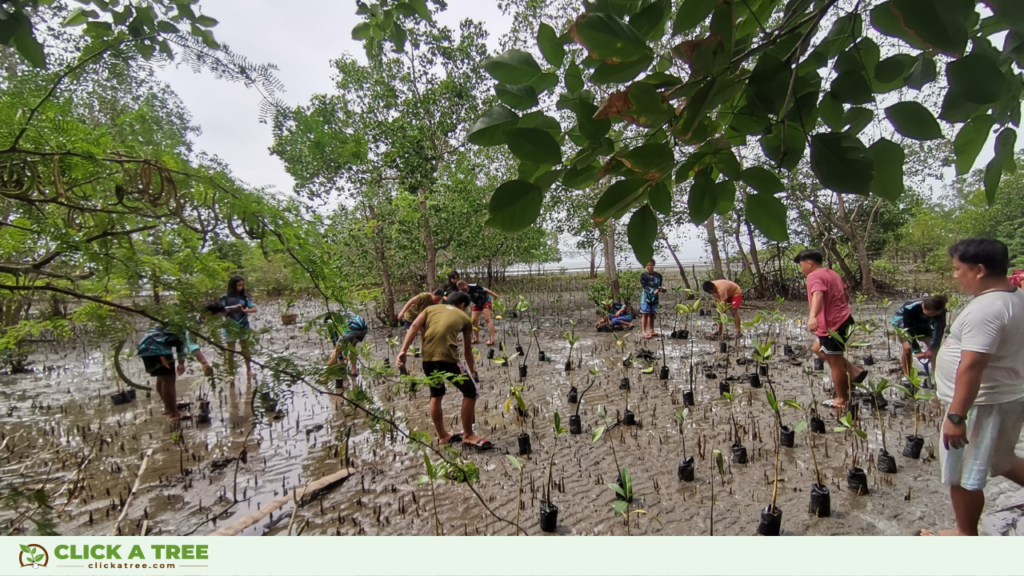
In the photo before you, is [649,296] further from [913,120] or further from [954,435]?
[913,120]

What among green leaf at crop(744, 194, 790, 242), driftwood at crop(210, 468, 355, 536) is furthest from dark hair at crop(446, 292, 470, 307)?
green leaf at crop(744, 194, 790, 242)

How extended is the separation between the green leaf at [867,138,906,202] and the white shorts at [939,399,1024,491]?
2.27 meters

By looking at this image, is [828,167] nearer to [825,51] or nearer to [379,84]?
[825,51]

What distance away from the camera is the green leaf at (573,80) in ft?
2.59

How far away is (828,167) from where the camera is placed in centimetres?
59

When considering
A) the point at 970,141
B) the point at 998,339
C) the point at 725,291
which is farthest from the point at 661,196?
the point at 725,291

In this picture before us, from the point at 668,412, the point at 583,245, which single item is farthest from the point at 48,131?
the point at 583,245

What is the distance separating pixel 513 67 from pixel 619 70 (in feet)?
0.62

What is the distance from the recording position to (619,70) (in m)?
0.64

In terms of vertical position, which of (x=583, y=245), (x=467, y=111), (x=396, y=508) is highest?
(x=467, y=111)

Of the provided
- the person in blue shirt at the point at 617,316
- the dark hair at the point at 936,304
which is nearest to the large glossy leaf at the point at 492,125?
the dark hair at the point at 936,304

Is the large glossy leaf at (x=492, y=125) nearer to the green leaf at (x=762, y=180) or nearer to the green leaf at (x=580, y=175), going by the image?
the green leaf at (x=580, y=175)

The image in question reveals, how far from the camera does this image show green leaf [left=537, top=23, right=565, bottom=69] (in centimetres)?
76

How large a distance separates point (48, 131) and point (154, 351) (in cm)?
403
